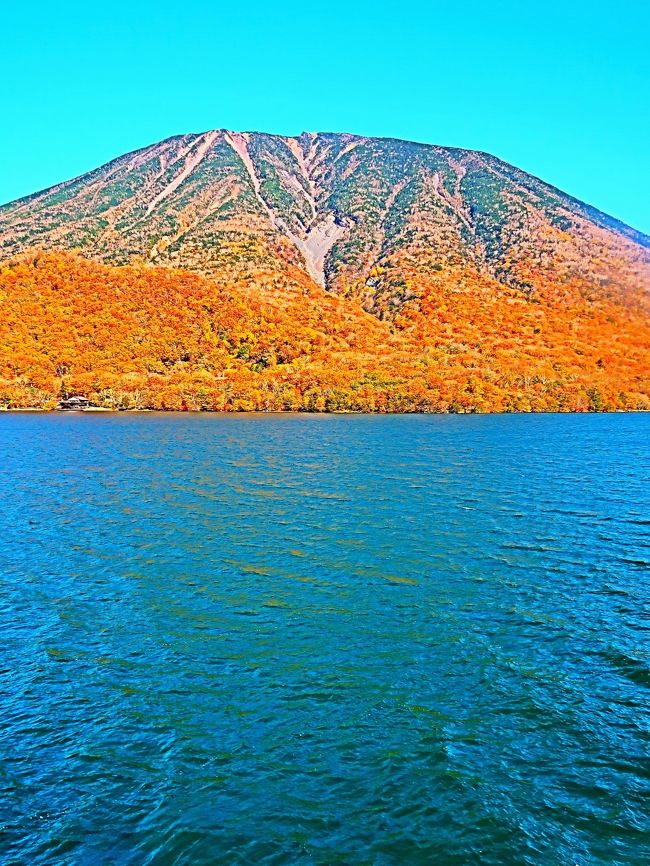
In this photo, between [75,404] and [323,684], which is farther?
[75,404]

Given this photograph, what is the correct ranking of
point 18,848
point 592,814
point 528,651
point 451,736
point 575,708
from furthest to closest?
point 528,651, point 575,708, point 451,736, point 592,814, point 18,848

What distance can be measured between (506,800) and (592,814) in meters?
1.98

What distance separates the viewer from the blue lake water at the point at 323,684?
46.0 feet

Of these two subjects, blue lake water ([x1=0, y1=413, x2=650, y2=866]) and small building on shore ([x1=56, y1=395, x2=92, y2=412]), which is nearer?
blue lake water ([x1=0, y1=413, x2=650, y2=866])

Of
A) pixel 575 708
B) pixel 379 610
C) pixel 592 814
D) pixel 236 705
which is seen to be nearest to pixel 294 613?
pixel 379 610

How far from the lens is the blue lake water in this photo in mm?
14023

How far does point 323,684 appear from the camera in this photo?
2069 centimetres

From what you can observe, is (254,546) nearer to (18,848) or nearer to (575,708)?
(575,708)

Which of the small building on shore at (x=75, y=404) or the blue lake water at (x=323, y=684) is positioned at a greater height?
the small building on shore at (x=75, y=404)

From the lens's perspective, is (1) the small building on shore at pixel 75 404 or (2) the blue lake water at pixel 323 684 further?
(1) the small building on shore at pixel 75 404

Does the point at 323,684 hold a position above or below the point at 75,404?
below

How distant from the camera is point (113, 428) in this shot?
128 meters

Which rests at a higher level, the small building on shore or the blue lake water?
the small building on shore

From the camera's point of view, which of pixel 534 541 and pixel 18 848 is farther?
pixel 534 541
